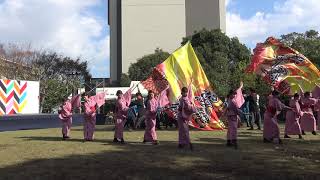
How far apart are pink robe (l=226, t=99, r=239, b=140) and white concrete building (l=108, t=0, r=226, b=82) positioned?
9944 cm

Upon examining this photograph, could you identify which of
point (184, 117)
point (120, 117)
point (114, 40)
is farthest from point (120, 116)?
point (114, 40)

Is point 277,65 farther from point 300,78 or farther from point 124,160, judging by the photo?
point 124,160

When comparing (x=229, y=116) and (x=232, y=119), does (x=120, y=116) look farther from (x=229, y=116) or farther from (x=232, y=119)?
(x=232, y=119)

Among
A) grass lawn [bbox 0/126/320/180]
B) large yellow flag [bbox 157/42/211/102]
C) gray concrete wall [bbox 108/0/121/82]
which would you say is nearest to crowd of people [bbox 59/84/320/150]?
grass lawn [bbox 0/126/320/180]

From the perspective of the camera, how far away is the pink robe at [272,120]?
18.0 metres

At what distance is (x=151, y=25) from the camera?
120312 mm

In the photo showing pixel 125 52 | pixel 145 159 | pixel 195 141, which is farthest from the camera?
pixel 125 52

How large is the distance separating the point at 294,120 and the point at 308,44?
50.7 metres

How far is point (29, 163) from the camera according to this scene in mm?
13359

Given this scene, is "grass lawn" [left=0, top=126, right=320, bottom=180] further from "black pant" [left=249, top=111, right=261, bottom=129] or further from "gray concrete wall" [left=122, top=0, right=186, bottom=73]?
"gray concrete wall" [left=122, top=0, right=186, bottom=73]

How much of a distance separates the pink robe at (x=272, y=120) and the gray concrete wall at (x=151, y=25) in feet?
324

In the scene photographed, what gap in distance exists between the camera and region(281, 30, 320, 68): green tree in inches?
2258

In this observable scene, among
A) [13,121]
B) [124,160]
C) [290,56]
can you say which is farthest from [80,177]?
[13,121]

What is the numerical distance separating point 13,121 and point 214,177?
18849mm
